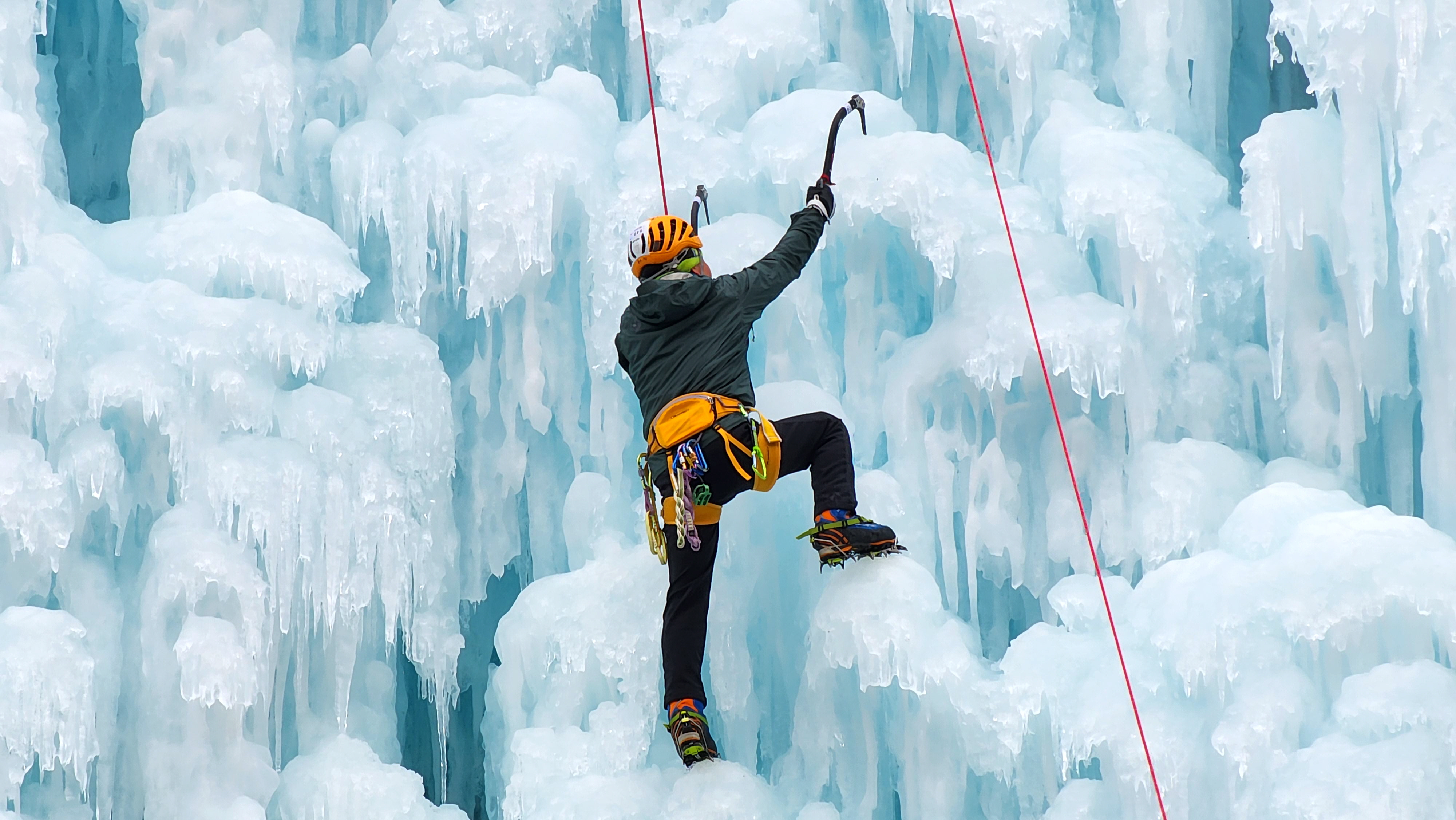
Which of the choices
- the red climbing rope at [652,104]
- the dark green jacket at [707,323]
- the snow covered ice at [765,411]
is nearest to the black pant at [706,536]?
the dark green jacket at [707,323]

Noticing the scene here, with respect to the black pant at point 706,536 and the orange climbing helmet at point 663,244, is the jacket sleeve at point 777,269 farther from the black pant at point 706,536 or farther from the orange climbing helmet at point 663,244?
the black pant at point 706,536

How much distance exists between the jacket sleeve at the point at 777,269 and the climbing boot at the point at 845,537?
2.22 ft

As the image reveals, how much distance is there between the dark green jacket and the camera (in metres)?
4.84

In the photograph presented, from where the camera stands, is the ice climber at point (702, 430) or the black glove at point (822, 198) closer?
the ice climber at point (702, 430)

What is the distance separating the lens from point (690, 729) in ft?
16.0

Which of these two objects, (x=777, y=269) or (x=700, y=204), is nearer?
(x=777, y=269)

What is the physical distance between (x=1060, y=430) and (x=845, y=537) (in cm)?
93

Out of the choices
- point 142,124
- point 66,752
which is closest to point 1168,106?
point 142,124

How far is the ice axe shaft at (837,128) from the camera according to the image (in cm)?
505

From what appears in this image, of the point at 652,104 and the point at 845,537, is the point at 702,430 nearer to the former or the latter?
the point at 845,537

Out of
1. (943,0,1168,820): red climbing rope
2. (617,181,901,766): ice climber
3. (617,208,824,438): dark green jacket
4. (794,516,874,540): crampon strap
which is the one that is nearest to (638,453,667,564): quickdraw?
(617,181,901,766): ice climber

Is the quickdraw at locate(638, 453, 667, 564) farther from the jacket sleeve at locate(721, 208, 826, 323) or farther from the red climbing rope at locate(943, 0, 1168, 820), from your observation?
the red climbing rope at locate(943, 0, 1168, 820)

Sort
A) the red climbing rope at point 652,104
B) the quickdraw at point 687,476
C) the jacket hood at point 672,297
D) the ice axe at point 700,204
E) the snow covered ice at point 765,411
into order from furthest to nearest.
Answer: the red climbing rope at point 652,104, the ice axe at point 700,204, the snow covered ice at point 765,411, the jacket hood at point 672,297, the quickdraw at point 687,476

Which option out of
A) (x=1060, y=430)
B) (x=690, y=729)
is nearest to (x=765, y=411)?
(x=1060, y=430)
